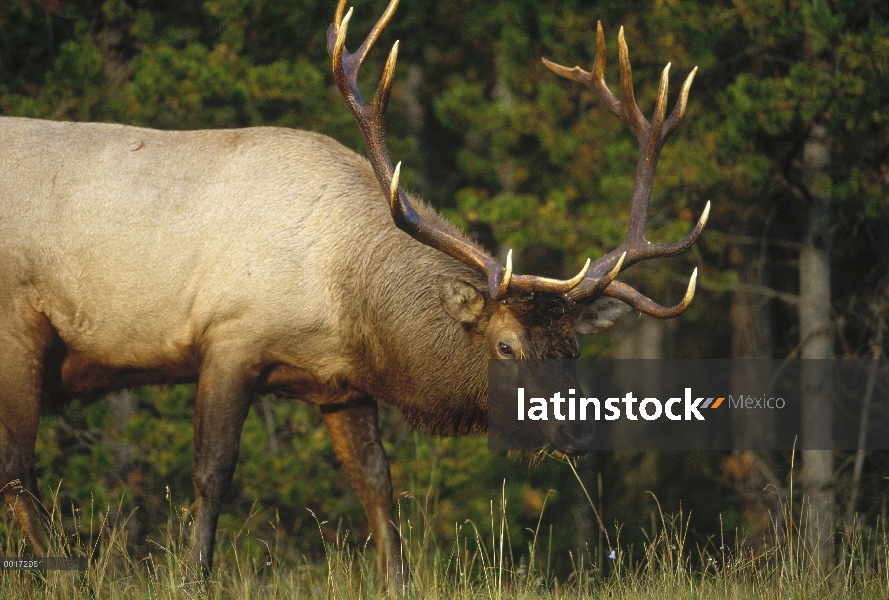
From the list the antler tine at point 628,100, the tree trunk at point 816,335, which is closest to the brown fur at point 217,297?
the antler tine at point 628,100

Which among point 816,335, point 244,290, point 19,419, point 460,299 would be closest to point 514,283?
point 460,299

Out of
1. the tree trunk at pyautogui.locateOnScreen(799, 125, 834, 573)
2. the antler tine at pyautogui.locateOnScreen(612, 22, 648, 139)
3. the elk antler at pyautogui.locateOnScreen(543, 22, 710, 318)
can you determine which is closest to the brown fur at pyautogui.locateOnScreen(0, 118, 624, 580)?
the elk antler at pyautogui.locateOnScreen(543, 22, 710, 318)

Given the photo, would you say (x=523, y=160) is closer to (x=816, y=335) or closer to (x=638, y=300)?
(x=816, y=335)

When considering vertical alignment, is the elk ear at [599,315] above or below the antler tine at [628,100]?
below

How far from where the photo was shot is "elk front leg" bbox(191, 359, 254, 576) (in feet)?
16.5

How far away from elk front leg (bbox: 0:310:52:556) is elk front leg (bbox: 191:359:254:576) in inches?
29.1

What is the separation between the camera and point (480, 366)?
17.0 feet

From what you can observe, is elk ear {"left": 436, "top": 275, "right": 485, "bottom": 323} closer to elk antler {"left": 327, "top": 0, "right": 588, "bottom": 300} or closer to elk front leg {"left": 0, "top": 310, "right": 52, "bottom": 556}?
elk antler {"left": 327, "top": 0, "right": 588, "bottom": 300}

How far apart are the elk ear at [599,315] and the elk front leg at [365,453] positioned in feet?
3.96

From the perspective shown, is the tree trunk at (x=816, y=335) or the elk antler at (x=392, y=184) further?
the tree trunk at (x=816, y=335)

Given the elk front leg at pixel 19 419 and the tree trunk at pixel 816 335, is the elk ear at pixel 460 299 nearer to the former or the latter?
the elk front leg at pixel 19 419

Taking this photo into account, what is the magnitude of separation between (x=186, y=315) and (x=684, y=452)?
10.1 m

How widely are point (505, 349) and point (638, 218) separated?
1043 millimetres

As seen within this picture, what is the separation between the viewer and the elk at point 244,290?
5.05 m
